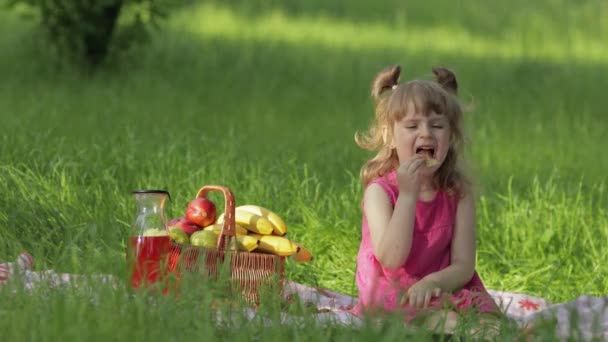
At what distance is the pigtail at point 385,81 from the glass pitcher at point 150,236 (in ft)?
3.12

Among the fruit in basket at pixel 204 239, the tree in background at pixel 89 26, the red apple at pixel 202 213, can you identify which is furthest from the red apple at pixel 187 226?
the tree in background at pixel 89 26

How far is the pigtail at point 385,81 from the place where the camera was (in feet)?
15.1

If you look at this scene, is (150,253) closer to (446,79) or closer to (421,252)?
(421,252)

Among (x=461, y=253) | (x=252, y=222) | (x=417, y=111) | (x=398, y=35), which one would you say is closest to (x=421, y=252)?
(x=461, y=253)

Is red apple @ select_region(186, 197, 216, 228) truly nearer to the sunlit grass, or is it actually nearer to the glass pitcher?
the glass pitcher

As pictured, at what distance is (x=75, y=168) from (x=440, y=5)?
10.9 m

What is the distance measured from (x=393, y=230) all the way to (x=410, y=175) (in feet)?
0.69

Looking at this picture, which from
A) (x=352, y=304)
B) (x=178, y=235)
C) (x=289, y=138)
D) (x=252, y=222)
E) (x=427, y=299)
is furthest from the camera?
(x=289, y=138)

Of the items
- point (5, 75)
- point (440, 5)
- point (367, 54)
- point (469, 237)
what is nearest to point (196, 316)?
point (469, 237)

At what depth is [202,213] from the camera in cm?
475

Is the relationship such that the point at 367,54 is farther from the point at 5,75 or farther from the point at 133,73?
the point at 5,75

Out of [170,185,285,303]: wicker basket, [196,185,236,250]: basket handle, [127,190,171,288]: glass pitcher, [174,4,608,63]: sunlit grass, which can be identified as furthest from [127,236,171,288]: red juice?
[174,4,608,63]: sunlit grass

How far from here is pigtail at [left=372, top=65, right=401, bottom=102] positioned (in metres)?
4.60

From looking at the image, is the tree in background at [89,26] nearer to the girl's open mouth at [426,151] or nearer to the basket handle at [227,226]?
the basket handle at [227,226]
